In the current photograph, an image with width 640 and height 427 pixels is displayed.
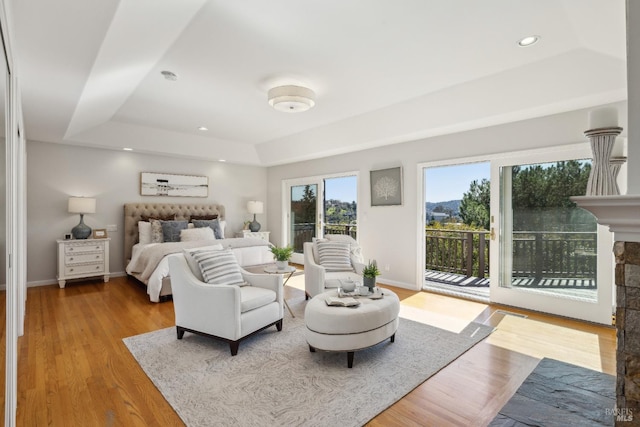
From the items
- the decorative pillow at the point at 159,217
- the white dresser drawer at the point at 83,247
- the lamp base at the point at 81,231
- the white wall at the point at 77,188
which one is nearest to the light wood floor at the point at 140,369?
the white dresser drawer at the point at 83,247

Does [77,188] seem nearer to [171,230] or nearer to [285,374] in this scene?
[171,230]

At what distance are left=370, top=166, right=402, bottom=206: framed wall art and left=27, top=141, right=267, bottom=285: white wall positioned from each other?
3.63m

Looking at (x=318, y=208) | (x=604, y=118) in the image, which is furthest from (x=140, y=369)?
(x=318, y=208)

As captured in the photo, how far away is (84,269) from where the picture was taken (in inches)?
200

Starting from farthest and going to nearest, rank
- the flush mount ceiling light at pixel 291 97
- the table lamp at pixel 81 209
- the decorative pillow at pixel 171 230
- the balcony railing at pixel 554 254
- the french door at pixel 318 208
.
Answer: the french door at pixel 318 208, the decorative pillow at pixel 171 230, the table lamp at pixel 81 209, the balcony railing at pixel 554 254, the flush mount ceiling light at pixel 291 97

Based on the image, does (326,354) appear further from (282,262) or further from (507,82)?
(507,82)

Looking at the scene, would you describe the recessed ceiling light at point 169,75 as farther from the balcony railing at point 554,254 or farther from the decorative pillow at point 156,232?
the balcony railing at point 554,254

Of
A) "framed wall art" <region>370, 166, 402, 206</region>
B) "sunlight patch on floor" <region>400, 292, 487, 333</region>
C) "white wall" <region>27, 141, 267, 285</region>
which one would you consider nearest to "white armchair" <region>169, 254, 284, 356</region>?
"sunlight patch on floor" <region>400, 292, 487, 333</region>

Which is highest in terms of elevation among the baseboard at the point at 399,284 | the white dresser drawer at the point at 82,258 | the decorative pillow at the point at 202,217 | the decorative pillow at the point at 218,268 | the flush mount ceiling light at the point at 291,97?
the flush mount ceiling light at the point at 291,97

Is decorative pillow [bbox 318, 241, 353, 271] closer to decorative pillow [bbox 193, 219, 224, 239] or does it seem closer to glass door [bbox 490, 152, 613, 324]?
glass door [bbox 490, 152, 613, 324]

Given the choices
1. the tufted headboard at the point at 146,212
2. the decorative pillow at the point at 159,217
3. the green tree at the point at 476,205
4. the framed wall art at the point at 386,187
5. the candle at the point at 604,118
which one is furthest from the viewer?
the decorative pillow at the point at 159,217

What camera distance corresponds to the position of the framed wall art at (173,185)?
6.06m

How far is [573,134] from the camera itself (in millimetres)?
3535

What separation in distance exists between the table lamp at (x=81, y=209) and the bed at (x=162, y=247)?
631 mm
